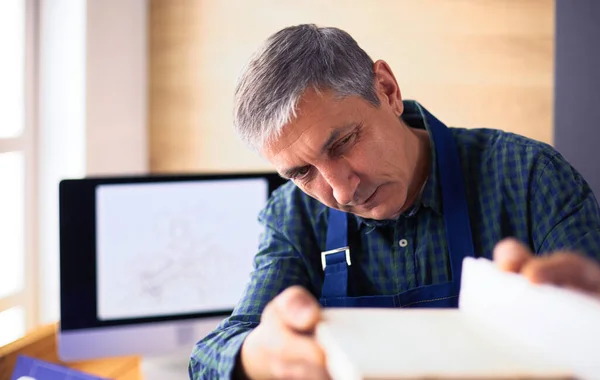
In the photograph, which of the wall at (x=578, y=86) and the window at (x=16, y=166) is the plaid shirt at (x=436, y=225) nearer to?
the wall at (x=578, y=86)

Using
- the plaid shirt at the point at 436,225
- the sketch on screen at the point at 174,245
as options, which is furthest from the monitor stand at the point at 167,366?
the plaid shirt at the point at 436,225

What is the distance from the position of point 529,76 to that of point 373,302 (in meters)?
1.07

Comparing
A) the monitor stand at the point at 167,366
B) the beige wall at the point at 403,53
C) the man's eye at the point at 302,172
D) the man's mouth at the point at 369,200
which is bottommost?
the monitor stand at the point at 167,366

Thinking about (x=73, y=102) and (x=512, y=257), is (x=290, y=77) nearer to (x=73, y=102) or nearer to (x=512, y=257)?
(x=512, y=257)

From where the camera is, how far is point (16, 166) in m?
1.76

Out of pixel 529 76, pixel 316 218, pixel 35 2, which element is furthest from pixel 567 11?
pixel 35 2

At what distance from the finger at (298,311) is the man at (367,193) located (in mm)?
186

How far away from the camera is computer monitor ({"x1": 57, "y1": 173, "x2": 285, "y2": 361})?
55.0 inches

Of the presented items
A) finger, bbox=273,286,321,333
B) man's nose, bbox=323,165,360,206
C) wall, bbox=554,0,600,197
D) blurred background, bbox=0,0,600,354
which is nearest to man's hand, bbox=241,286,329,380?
finger, bbox=273,286,321,333

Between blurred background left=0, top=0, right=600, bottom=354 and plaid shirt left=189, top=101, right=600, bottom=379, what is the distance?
2.46ft

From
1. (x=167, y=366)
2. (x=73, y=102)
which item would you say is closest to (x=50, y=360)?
(x=167, y=366)

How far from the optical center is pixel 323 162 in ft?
3.21

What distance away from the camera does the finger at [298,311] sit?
0.58 meters

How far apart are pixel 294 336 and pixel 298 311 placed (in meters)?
0.03
